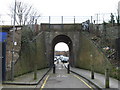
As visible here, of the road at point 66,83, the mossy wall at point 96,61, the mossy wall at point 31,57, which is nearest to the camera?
the road at point 66,83

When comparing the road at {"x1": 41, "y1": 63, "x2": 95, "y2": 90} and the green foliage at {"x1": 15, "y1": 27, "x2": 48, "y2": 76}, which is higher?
the green foliage at {"x1": 15, "y1": 27, "x2": 48, "y2": 76}

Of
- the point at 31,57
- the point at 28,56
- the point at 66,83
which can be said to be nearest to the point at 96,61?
the point at 28,56

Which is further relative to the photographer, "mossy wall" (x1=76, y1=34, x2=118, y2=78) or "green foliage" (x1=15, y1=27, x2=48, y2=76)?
"green foliage" (x1=15, y1=27, x2=48, y2=76)

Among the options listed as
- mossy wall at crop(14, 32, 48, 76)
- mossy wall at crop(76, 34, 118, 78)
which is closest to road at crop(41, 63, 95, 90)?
mossy wall at crop(76, 34, 118, 78)

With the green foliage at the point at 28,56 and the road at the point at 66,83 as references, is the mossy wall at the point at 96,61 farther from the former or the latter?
the green foliage at the point at 28,56

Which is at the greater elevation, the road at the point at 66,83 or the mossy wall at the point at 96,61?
the mossy wall at the point at 96,61

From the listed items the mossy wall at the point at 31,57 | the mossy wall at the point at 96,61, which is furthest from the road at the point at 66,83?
the mossy wall at the point at 31,57

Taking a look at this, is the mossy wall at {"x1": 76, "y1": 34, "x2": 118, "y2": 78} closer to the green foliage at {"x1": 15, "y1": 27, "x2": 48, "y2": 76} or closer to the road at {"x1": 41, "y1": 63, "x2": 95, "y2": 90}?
the road at {"x1": 41, "y1": 63, "x2": 95, "y2": 90}

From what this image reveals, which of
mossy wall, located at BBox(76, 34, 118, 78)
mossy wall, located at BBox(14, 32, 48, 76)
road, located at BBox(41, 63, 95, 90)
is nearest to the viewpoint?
road, located at BBox(41, 63, 95, 90)

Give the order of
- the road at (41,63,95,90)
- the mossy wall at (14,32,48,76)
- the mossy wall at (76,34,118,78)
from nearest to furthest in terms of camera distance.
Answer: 1. the road at (41,63,95,90)
2. the mossy wall at (76,34,118,78)
3. the mossy wall at (14,32,48,76)

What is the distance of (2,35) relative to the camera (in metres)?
13.4

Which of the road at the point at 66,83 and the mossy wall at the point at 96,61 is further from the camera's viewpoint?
the mossy wall at the point at 96,61

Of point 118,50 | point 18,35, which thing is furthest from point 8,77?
point 118,50

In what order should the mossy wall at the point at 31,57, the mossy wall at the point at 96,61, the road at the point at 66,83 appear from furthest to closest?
the mossy wall at the point at 31,57 → the mossy wall at the point at 96,61 → the road at the point at 66,83
